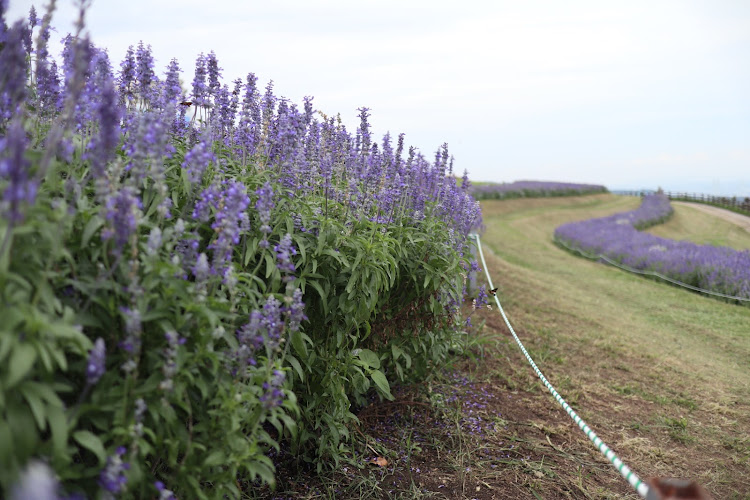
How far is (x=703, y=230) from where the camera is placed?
3008 cm

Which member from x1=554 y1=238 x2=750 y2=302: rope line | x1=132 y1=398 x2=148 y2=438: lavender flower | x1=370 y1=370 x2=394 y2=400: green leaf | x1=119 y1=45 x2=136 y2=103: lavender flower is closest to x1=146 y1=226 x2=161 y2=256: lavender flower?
x1=132 y1=398 x2=148 y2=438: lavender flower

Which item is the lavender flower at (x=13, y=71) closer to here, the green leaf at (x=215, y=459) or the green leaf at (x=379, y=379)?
the green leaf at (x=215, y=459)

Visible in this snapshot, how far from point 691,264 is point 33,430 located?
16.8 meters

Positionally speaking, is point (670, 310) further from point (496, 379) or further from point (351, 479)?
point (351, 479)

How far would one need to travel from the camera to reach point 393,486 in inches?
168

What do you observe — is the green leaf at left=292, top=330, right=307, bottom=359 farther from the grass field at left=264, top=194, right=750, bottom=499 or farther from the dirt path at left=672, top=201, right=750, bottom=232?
the dirt path at left=672, top=201, right=750, bottom=232

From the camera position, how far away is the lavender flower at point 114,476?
6.97 ft

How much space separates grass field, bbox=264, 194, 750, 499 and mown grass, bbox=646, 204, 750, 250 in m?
15.9

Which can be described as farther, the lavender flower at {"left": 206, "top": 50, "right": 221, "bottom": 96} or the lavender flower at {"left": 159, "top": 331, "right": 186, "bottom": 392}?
the lavender flower at {"left": 206, "top": 50, "right": 221, "bottom": 96}

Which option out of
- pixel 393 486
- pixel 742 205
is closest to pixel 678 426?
pixel 393 486

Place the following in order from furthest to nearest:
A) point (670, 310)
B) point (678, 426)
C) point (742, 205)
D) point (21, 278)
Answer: point (742, 205) < point (670, 310) < point (678, 426) < point (21, 278)

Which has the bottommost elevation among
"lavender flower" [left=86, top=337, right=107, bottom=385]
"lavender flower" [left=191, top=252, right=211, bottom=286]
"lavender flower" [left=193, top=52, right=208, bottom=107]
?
"lavender flower" [left=86, top=337, right=107, bottom=385]

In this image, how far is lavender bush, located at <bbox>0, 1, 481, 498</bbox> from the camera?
210 cm

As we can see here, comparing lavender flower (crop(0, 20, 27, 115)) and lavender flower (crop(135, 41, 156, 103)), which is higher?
lavender flower (crop(135, 41, 156, 103))
